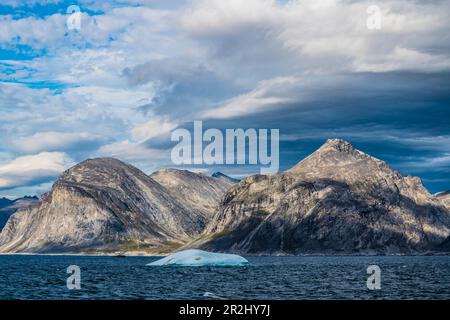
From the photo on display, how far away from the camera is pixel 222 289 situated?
116 m

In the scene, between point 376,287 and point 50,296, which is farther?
point 376,287

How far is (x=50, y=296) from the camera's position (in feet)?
338

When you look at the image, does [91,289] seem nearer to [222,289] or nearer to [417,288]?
[222,289]
